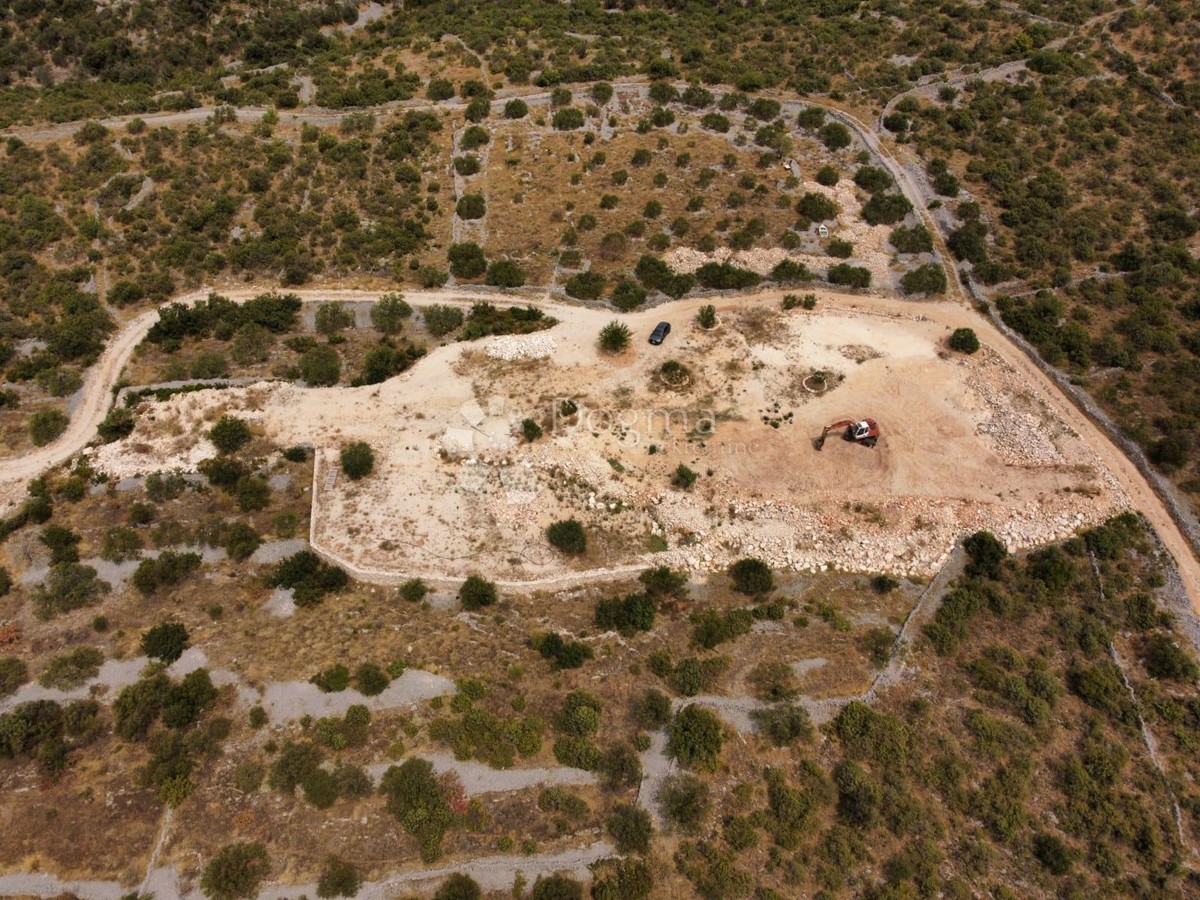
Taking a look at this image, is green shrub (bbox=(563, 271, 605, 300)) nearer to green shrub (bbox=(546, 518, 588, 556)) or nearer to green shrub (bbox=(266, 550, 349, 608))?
green shrub (bbox=(546, 518, 588, 556))

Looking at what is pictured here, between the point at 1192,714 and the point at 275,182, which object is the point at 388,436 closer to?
the point at 275,182

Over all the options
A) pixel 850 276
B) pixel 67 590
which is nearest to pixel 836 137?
pixel 850 276

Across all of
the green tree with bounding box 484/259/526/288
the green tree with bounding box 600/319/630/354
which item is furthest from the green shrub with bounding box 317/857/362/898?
the green tree with bounding box 484/259/526/288

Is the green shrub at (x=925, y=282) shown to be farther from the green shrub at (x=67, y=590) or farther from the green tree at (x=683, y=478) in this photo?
the green shrub at (x=67, y=590)

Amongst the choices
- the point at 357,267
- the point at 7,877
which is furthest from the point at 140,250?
the point at 7,877

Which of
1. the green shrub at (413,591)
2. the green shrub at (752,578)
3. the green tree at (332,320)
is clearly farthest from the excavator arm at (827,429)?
the green tree at (332,320)
